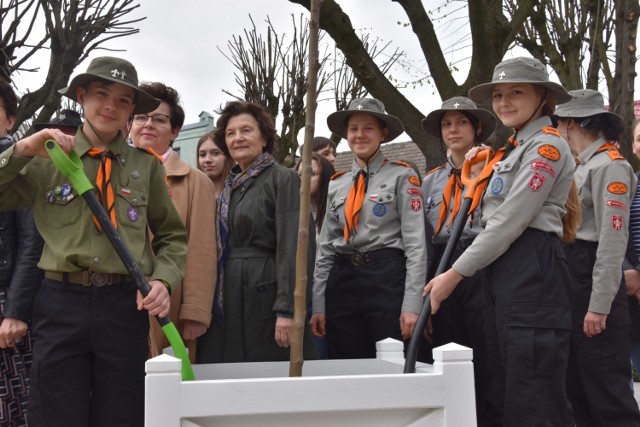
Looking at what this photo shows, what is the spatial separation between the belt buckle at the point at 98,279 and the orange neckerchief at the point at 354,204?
1508 mm

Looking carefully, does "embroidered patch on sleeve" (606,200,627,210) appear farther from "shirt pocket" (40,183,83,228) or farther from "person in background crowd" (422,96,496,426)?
"shirt pocket" (40,183,83,228)

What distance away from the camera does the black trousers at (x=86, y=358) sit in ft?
8.76

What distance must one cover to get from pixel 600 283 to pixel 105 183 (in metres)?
2.47

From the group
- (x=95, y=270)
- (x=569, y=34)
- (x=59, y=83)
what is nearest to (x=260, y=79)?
(x=59, y=83)

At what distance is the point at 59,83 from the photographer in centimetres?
845

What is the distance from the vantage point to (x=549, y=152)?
9.37 feet

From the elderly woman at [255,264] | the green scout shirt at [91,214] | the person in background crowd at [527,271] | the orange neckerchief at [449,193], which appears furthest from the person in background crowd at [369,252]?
the green scout shirt at [91,214]

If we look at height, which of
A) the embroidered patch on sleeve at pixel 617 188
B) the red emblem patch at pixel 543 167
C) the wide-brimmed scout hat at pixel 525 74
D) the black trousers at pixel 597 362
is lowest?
the black trousers at pixel 597 362

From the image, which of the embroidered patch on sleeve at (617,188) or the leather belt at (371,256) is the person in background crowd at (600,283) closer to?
the embroidered patch on sleeve at (617,188)

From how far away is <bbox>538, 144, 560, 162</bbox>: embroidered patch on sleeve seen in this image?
285 centimetres

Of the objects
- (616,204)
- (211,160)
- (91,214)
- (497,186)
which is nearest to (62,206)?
(91,214)

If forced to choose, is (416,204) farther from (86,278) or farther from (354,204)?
(86,278)

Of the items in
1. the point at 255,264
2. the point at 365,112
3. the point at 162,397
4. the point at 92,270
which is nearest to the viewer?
the point at 162,397

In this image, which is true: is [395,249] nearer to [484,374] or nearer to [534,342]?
[484,374]
